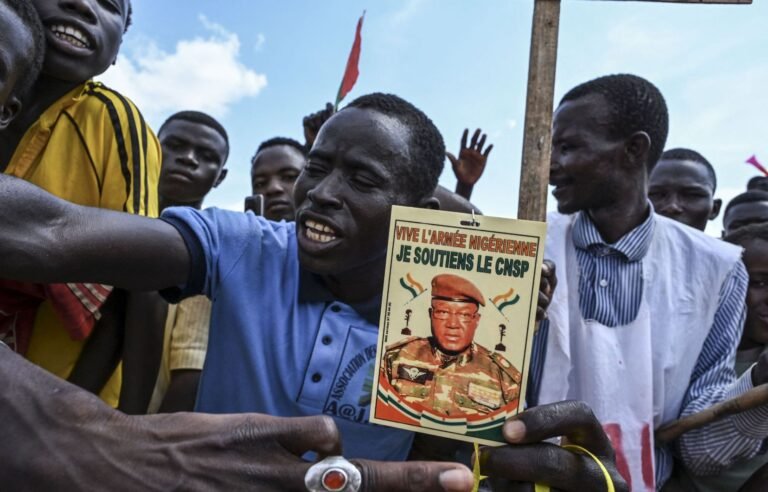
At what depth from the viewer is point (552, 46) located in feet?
6.19

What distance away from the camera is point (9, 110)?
1508 millimetres

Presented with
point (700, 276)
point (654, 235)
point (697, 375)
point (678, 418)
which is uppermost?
point (654, 235)

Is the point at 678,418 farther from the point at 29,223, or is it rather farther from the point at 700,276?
the point at 29,223

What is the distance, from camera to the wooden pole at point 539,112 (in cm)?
179

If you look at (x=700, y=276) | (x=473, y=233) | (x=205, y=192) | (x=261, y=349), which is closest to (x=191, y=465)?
(x=473, y=233)

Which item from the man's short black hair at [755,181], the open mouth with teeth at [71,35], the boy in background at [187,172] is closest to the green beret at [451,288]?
the open mouth with teeth at [71,35]

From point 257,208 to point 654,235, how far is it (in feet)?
6.18

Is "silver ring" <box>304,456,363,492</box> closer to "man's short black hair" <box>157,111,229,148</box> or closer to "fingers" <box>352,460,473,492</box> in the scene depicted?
"fingers" <box>352,460,473,492</box>

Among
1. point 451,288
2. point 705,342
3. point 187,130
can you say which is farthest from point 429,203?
point 187,130

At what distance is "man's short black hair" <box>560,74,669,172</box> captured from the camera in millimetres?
2631

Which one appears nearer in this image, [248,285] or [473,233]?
[473,233]

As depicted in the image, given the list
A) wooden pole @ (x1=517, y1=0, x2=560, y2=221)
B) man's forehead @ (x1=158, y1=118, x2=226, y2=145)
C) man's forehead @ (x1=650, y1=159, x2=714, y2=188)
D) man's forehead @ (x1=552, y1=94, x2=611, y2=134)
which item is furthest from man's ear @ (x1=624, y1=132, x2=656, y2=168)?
man's forehead @ (x1=158, y1=118, x2=226, y2=145)

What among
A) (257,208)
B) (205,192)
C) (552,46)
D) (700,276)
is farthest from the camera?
(205,192)

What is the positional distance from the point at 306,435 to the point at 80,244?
2.32 feet
